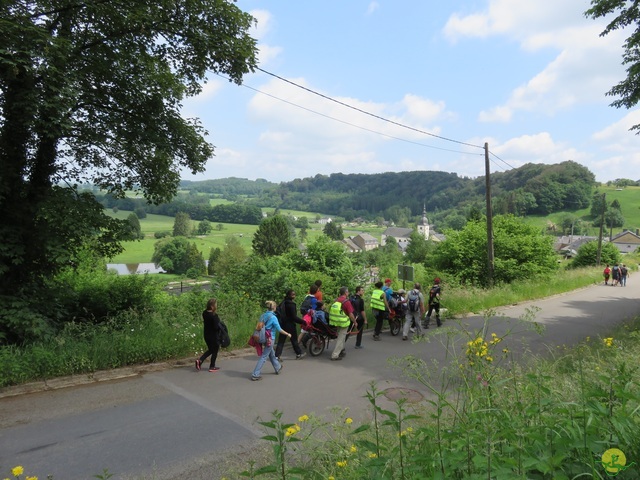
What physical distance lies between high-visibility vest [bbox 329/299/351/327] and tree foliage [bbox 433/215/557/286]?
54.4 feet

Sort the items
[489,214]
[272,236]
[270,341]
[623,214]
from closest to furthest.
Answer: [270,341]
[489,214]
[272,236]
[623,214]

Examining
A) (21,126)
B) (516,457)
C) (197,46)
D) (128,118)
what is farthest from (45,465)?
(197,46)

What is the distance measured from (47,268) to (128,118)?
375 cm

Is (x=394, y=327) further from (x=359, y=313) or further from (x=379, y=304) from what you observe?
(x=359, y=313)

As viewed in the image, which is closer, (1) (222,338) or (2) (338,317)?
(1) (222,338)

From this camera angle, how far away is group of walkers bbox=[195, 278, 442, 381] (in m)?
8.34

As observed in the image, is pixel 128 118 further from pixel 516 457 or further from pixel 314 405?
pixel 516 457

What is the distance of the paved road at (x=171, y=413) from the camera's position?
4918mm

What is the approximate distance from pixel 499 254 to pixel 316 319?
18816 millimetres

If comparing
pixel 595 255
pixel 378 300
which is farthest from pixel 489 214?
pixel 595 255

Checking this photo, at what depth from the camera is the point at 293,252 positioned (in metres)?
18.7

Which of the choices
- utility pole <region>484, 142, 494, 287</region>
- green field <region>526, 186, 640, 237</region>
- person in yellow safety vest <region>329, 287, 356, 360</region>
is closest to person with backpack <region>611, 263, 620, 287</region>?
utility pole <region>484, 142, 494, 287</region>

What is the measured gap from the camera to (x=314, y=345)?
997 centimetres

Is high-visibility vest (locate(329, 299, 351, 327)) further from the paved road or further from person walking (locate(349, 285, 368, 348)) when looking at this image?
person walking (locate(349, 285, 368, 348))
